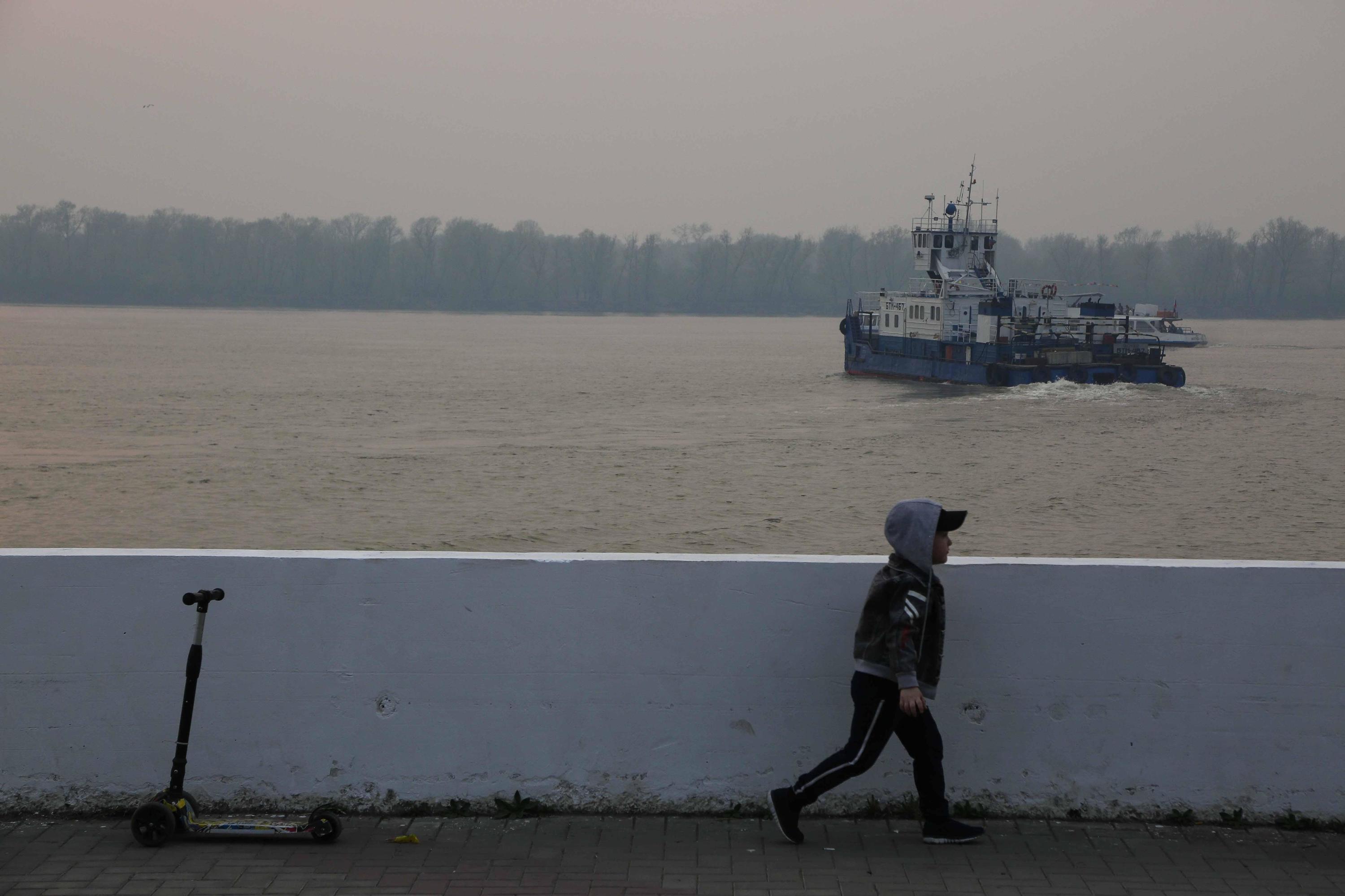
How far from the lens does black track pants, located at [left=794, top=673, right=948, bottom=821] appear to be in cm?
443

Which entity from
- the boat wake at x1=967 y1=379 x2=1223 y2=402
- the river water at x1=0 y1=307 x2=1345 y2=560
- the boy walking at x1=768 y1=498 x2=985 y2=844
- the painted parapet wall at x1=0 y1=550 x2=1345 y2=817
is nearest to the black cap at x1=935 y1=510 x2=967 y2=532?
the boy walking at x1=768 y1=498 x2=985 y2=844

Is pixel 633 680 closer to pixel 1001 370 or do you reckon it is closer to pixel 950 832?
pixel 950 832

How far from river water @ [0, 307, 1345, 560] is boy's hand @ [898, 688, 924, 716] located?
60.8 ft

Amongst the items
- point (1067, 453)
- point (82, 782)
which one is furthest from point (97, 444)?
point (82, 782)

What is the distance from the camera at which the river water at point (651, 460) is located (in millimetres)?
26750

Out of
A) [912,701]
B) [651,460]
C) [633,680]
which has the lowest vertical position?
[651,460]

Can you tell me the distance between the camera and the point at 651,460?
38.1 m

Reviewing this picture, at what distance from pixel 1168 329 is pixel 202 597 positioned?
411 ft

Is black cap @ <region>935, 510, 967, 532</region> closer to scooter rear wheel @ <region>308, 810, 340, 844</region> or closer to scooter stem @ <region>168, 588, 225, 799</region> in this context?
scooter rear wheel @ <region>308, 810, 340, 844</region>

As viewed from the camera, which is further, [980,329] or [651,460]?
[980,329]

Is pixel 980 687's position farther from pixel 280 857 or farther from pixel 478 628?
pixel 280 857

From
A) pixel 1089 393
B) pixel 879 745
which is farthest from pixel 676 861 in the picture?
pixel 1089 393

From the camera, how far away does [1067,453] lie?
135ft

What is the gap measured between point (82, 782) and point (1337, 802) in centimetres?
462
